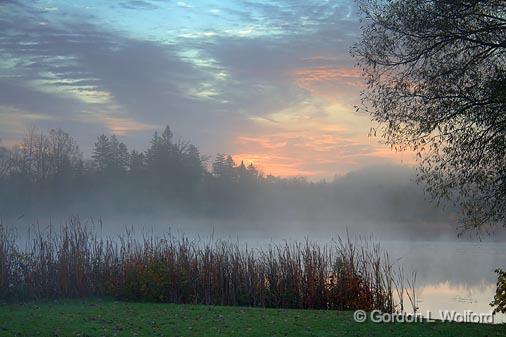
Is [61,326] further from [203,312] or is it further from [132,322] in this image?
[203,312]

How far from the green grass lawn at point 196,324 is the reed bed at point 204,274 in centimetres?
192

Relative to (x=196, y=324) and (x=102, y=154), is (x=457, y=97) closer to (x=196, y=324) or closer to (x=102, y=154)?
(x=196, y=324)

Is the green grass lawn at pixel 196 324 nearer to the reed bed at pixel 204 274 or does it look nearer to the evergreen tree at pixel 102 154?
the reed bed at pixel 204 274

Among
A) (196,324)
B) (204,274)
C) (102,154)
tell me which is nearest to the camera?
(196,324)

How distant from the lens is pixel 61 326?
32.4ft

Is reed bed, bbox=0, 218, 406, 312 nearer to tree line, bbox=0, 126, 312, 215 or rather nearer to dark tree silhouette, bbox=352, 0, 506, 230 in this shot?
dark tree silhouette, bbox=352, 0, 506, 230

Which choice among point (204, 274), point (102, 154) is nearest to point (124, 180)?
point (102, 154)

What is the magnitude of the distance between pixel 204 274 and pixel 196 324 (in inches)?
177

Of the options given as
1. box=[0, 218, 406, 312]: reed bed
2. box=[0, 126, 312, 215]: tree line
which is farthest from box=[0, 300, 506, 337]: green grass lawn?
box=[0, 126, 312, 215]: tree line

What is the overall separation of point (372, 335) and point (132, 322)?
13.6ft

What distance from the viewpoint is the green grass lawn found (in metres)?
9.64

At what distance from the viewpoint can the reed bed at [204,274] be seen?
46.8ft

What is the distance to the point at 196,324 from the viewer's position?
1035 centimetres

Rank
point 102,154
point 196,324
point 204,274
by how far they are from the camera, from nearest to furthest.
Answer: point 196,324 < point 204,274 < point 102,154
